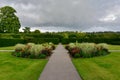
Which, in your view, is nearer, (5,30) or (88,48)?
(88,48)

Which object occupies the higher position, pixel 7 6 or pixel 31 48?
pixel 7 6

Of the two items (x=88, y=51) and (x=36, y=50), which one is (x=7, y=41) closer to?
(x=36, y=50)

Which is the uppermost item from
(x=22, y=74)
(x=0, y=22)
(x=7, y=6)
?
(x=7, y=6)

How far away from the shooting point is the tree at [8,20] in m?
55.7

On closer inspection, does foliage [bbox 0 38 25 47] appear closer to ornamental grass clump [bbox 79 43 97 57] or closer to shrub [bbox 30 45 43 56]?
shrub [bbox 30 45 43 56]

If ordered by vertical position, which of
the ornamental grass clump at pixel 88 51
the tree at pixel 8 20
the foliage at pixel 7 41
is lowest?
the foliage at pixel 7 41

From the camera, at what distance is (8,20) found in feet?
184

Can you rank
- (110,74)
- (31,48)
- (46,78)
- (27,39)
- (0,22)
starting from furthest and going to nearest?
(0,22) < (27,39) < (31,48) < (110,74) < (46,78)

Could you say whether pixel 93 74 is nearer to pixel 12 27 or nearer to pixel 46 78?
pixel 46 78

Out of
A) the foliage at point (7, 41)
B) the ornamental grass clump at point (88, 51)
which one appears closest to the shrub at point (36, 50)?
the ornamental grass clump at point (88, 51)

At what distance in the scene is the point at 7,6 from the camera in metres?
57.7

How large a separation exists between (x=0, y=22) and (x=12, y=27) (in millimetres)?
3441

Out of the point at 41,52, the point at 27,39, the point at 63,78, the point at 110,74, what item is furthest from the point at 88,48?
the point at 27,39

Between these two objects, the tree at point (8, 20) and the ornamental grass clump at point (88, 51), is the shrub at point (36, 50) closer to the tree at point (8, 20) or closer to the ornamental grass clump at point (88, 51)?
the ornamental grass clump at point (88, 51)
